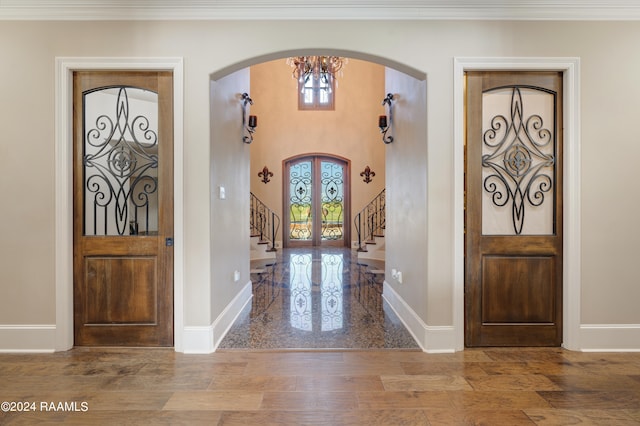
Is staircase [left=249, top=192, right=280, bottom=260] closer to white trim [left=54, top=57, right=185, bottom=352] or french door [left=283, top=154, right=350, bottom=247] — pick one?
french door [left=283, top=154, right=350, bottom=247]

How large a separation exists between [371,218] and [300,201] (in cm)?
208

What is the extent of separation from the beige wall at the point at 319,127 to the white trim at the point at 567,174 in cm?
776

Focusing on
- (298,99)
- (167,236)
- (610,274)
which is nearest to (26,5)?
(167,236)

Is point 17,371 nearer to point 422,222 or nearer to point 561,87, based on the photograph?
point 422,222

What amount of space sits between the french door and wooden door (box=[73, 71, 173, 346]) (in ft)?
25.4

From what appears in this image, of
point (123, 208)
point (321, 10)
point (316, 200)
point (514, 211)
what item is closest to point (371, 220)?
point (316, 200)

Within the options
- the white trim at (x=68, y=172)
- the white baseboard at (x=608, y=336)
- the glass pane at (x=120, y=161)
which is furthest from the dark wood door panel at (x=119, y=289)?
the white baseboard at (x=608, y=336)

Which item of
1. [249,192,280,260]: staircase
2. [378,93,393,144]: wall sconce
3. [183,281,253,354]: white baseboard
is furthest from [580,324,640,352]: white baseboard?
[249,192,280,260]: staircase

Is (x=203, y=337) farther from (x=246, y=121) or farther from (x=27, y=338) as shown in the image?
(x=246, y=121)

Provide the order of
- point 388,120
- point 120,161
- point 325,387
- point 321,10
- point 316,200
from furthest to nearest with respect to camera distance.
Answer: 1. point 316,200
2. point 388,120
3. point 120,161
4. point 321,10
5. point 325,387

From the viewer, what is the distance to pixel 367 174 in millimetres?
10922

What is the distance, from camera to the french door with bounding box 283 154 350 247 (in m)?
11.0

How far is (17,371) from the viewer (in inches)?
110

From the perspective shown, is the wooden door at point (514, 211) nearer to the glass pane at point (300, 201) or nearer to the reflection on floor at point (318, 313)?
the reflection on floor at point (318, 313)
